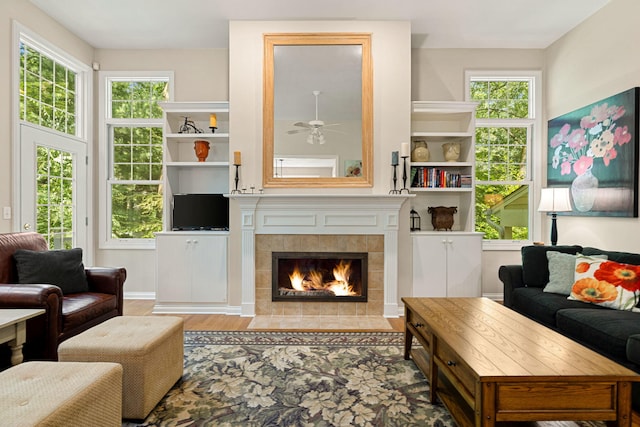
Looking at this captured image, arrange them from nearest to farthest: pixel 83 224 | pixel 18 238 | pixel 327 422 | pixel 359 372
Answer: pixel 327 422 < pixel 359 372 < pixel 18 238 < pixel 83 224

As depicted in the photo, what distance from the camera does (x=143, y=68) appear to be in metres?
4.82

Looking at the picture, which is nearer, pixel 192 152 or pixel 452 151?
pixel 452 151

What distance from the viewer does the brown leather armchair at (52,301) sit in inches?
98.7

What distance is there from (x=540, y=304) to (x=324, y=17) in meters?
3.46

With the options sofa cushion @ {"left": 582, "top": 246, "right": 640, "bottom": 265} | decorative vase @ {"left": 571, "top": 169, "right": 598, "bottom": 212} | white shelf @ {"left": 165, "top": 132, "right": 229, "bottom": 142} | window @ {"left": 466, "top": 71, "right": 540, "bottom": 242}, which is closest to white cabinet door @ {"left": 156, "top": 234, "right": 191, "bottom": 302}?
white shelf @ {"left": 165, "top": 132, "right": 229, "bottom": 142}

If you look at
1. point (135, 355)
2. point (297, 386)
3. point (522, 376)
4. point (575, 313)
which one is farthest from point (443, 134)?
point (135, 355)

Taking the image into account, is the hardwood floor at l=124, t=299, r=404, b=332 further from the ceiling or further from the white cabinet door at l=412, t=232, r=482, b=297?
the ceiling

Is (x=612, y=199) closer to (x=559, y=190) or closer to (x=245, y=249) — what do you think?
(x=559, y=190)

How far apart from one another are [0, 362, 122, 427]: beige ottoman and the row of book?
351cm

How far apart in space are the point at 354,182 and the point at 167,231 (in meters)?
2.23

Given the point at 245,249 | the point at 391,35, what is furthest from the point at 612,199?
the point at 245,249

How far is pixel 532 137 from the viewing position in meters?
4.81

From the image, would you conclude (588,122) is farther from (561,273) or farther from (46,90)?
(46,90)

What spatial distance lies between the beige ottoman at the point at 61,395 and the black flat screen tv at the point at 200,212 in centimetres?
273
